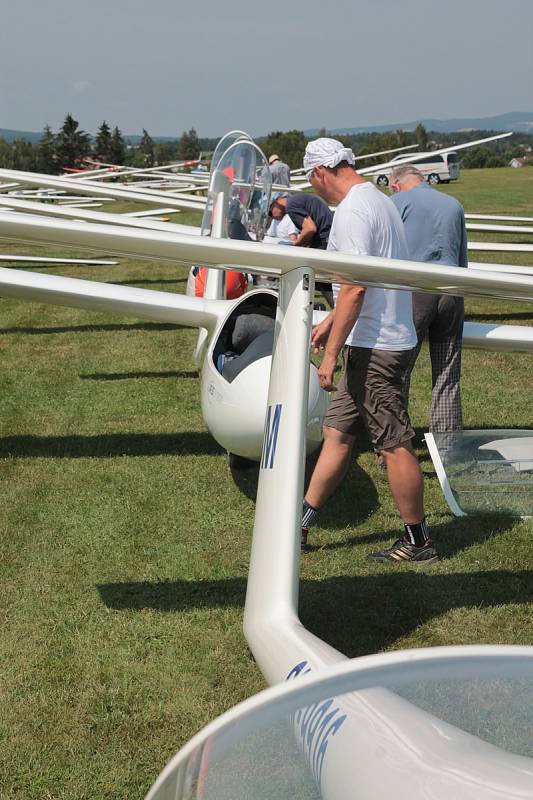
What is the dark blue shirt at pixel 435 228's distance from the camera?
5473 millimetres

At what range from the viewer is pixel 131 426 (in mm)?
6562

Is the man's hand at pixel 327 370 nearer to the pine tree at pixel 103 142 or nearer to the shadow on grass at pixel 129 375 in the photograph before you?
the shadow on grass at pixel 129 375

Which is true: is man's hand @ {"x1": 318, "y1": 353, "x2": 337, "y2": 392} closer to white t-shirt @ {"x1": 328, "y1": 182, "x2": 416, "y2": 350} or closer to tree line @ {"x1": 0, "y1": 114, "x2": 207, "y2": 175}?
white t-shirt @ {"x1": 328, "y1": 182, "x2": 416, "y2": 350}

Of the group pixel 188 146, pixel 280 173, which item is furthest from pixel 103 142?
pixel 280 173

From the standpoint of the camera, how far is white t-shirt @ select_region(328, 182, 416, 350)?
152 inches

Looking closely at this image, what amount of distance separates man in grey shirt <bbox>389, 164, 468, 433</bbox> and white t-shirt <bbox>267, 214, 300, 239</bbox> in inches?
197

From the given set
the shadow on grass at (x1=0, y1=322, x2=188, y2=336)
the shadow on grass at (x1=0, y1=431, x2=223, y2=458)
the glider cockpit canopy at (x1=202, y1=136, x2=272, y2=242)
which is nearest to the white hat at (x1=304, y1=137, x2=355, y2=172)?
the shadow on grass at (x1=0, y1=431, x2=223, y2=458)

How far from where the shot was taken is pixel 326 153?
406 centimetres

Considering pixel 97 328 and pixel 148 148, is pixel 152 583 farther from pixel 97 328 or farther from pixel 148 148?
pixel 148 148

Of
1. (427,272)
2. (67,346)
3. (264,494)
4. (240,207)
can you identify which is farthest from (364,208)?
(67,346)

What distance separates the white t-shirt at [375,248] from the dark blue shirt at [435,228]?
144cm

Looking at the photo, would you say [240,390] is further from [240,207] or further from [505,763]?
[505,763]

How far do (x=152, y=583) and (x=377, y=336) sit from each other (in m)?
1.59

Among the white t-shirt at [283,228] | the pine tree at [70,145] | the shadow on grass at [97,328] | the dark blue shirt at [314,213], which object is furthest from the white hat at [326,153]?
the pine tree at [70,145]
